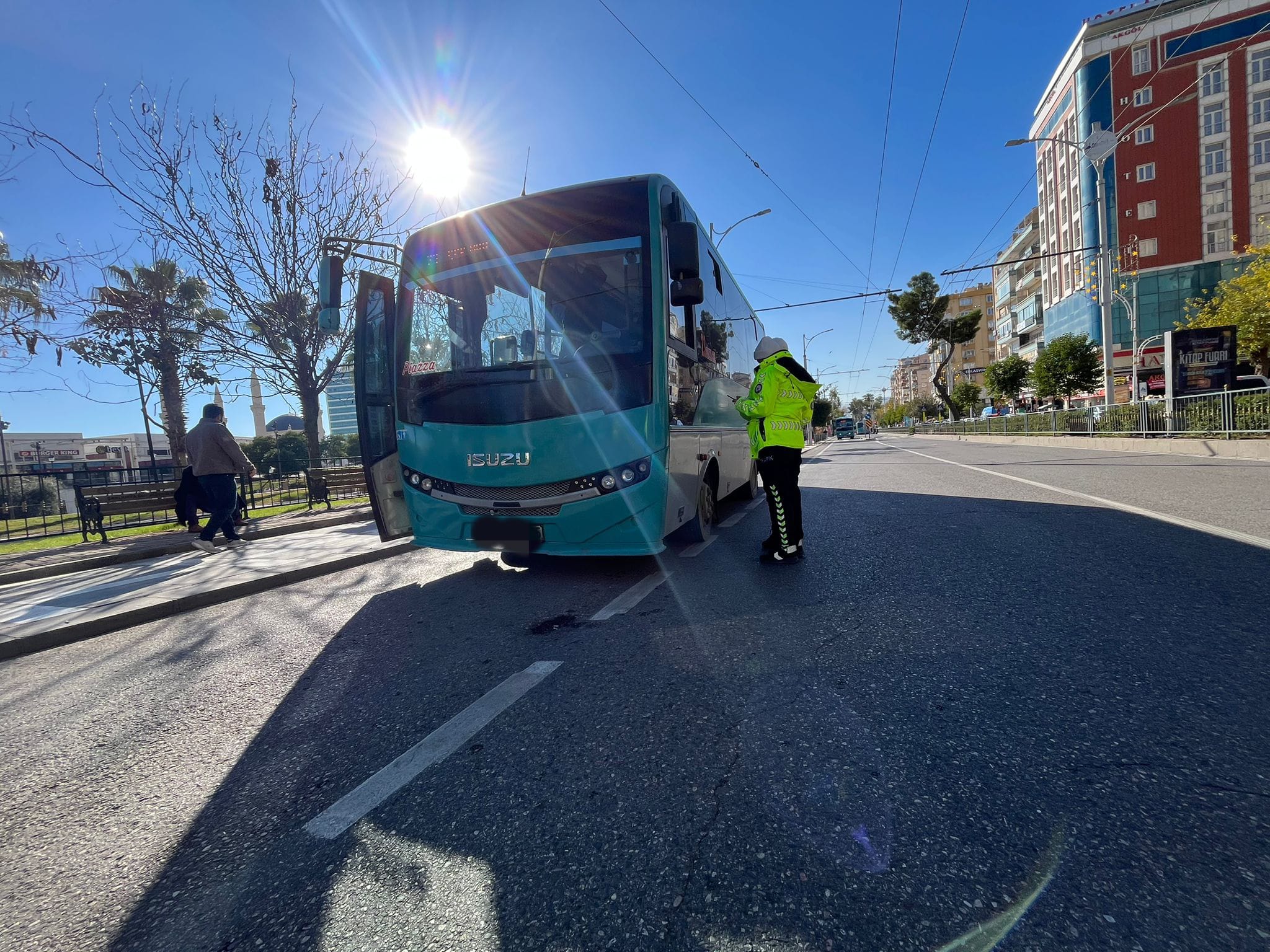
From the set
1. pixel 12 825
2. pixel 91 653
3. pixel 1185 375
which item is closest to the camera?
pixel 12 825

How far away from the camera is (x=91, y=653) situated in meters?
4.23

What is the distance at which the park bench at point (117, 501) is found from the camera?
31.6ft

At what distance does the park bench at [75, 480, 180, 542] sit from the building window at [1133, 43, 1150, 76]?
2580 inches

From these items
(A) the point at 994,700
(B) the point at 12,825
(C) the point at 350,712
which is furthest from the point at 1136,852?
(B) the point at 12,825

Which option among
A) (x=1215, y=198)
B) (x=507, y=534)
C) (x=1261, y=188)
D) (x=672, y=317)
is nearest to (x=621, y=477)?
(x=507, y=534)

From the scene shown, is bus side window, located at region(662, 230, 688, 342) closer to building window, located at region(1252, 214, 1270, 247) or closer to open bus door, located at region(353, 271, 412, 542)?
open bus door, located at region(353, 271, 412, 542)

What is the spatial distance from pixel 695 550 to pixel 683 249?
2.75 metres

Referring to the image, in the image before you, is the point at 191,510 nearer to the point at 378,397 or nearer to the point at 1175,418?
the point at 378,397

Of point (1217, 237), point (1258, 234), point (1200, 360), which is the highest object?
point (1217, 237)

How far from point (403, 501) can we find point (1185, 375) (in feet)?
70.7

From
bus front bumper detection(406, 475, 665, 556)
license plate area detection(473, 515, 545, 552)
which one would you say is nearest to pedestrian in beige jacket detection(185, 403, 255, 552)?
license plate area detection(473, 515, 545, 552)

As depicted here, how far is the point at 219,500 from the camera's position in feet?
26.8

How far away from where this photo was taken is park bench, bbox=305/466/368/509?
1323 cm

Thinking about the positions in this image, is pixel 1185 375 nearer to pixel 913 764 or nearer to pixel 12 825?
pixel 913 764
